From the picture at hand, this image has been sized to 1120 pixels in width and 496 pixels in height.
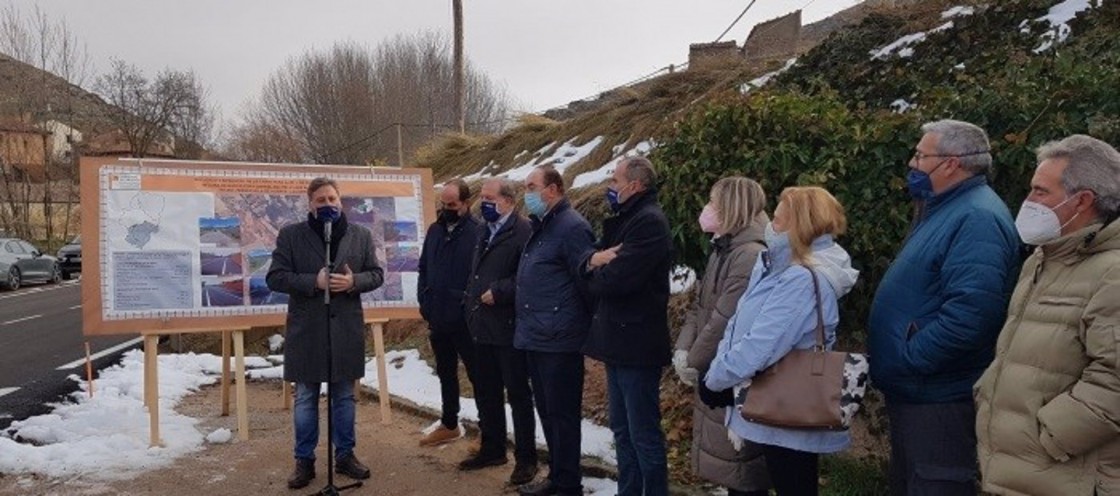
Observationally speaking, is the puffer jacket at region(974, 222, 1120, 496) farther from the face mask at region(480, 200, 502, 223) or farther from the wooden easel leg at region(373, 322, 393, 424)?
the wooden easel leg at region(373, 322, 393, 424)

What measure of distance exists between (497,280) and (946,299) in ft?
9.75

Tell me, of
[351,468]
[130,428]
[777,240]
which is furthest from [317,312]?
[777,240]

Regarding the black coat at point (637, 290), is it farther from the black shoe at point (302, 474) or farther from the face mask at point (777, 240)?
the black shoe at point (302, 474)

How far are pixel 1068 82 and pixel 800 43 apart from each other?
9400mm

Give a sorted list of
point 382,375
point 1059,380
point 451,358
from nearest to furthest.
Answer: point 1059,380, point 451,358, point 382,375

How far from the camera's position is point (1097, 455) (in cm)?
240

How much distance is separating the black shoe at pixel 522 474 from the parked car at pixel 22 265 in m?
22.0

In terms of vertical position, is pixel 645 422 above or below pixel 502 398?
above

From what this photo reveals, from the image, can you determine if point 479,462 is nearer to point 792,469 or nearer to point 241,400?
point 241,400

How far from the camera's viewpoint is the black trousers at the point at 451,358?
5982mm

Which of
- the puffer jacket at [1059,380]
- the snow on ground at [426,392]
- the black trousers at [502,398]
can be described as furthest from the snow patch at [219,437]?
the puffer jacket at [1059,380]

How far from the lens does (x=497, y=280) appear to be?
532cm

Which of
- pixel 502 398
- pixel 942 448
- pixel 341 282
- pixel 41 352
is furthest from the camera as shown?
pixel 41 352

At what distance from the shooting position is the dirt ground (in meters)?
5.35
